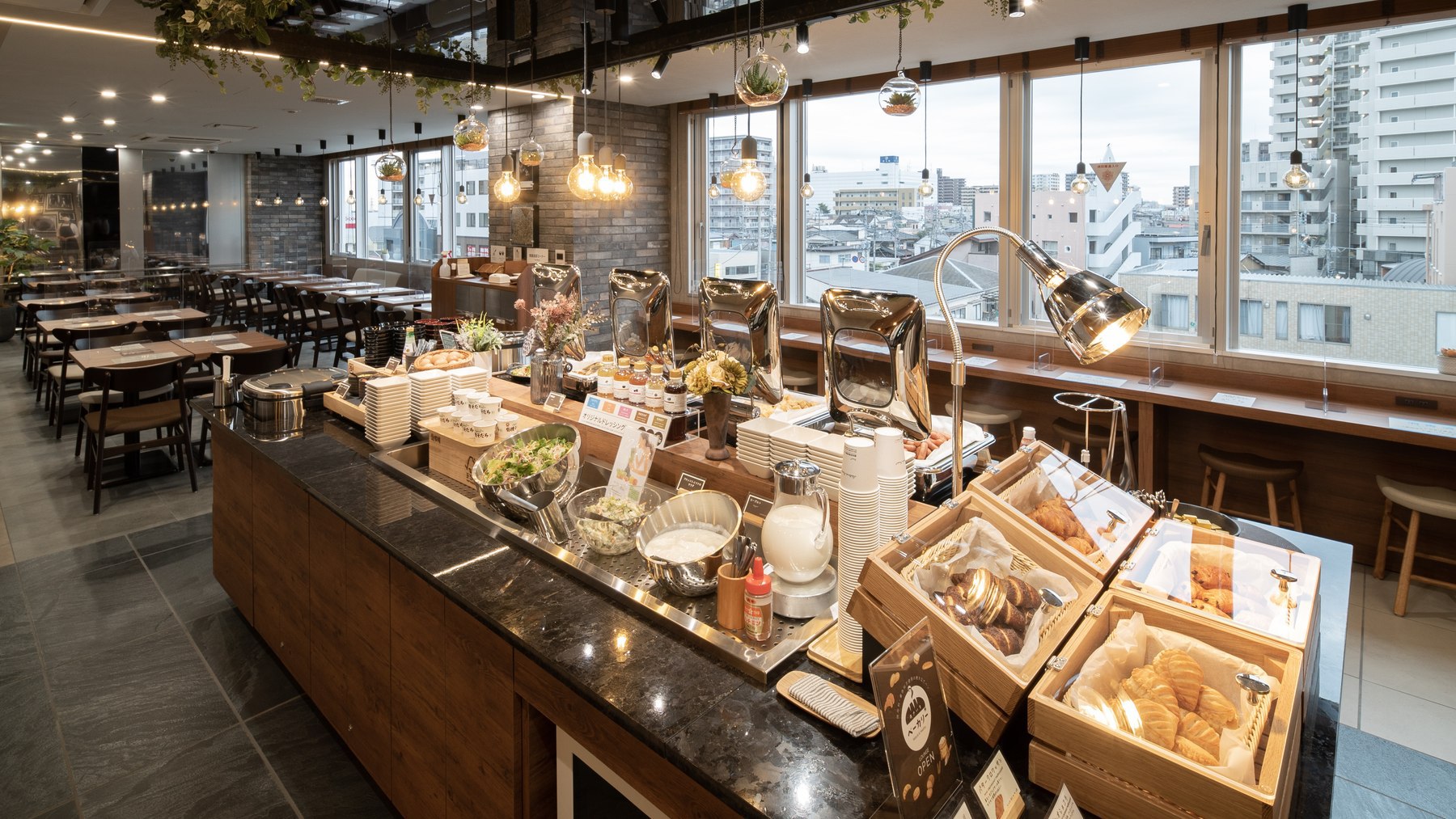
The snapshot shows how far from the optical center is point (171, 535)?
4.62 m

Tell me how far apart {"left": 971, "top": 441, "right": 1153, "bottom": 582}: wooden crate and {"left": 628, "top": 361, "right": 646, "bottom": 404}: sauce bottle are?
57.4 inches

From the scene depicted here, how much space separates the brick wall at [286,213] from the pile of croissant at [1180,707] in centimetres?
1719

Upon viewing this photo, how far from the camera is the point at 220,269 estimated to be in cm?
1458

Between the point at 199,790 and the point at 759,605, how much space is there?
83.9 inches

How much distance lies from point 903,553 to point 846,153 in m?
6.46

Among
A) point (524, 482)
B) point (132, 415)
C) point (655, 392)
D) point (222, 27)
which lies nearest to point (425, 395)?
point (655, 392)

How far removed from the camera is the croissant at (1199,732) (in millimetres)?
1101

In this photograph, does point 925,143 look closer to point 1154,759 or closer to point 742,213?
point 742,213

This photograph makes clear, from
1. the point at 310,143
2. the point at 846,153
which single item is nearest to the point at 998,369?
the point at 846,153

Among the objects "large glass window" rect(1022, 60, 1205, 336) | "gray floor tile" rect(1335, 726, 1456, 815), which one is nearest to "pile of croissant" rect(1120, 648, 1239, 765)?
"gray floor tile" rect(1335, 726, 1456, 815)

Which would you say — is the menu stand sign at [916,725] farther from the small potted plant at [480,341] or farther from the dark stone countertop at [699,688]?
the small potted plant at [480,341]

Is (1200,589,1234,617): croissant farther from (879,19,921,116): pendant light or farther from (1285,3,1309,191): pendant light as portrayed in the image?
(1285,3,1309,191): pendant light

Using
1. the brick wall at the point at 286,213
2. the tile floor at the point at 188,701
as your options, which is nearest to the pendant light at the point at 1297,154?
the tile floor at the point at 188,701

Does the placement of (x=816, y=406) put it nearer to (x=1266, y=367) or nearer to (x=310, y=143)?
(x=1266, y=367)
